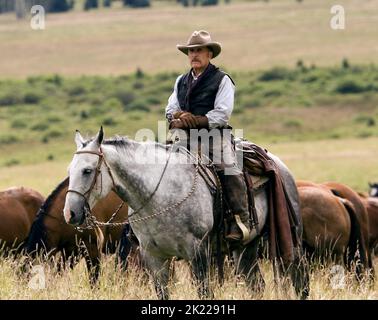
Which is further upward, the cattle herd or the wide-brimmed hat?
the wide-brimmed hat

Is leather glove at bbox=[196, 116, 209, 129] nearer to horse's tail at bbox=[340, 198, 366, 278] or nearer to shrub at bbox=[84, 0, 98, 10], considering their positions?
horse's tail at bbox=[340, 198, 366, 278]

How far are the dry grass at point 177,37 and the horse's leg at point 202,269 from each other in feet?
238

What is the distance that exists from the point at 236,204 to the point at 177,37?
91.9 meters

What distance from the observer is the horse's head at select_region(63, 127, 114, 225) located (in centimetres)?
941

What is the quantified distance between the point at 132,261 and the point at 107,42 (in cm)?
8984

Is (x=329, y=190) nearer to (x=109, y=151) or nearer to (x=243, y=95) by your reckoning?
(x=109, y=151)

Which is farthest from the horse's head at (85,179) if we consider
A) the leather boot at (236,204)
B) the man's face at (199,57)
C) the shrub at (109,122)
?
the shrub at (109,122)

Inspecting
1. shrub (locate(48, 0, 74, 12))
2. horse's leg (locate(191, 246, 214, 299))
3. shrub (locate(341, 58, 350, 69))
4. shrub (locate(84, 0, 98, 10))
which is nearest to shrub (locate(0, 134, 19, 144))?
shrub (locate(341, 58, 350, 69))

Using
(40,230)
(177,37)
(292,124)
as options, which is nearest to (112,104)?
(292,124)

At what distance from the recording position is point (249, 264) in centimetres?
1128

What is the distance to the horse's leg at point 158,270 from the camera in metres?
10.0

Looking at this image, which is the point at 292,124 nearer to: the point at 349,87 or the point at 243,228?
the point at 349,87
